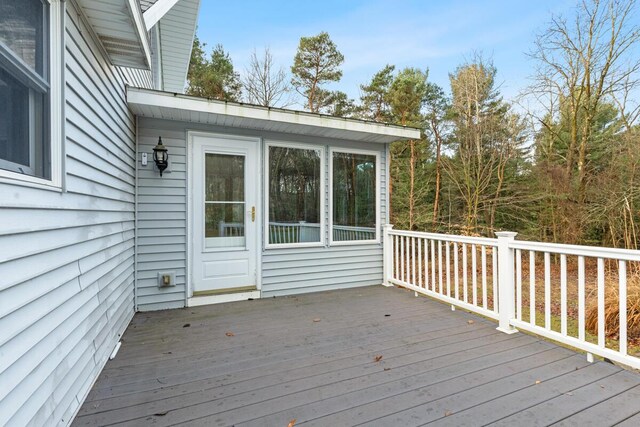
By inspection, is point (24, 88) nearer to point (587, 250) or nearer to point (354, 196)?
point (587, 250)

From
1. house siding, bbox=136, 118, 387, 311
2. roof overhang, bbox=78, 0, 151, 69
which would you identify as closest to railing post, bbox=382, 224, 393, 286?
house siding, bbox=136, 118, 387, 311

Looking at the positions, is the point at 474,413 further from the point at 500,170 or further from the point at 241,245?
the point at 500,170

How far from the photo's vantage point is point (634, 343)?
379cm

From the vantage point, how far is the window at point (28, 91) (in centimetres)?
130

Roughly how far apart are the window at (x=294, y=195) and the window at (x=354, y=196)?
24cm

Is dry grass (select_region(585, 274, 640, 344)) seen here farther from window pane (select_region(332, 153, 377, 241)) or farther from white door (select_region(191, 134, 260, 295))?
white door (select_region(191, 134, 260, 295))

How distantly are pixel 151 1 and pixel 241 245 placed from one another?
2.96 meters

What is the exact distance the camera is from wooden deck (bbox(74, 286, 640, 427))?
1.80 meters

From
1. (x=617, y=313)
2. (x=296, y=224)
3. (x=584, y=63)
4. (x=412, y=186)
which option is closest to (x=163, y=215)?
(x=296, y=224)

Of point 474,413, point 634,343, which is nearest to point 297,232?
point 474,413

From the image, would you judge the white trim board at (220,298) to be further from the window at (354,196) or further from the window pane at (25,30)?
the window pane at (25,30)

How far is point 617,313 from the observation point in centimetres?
400

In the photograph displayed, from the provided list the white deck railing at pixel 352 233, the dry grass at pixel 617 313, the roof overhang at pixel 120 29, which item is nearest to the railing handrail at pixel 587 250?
the dry grass at pixel 617 313

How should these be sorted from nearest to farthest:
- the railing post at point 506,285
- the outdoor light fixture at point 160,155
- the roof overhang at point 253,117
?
the railing post at point 506,285
the roof overhang at point 253,117
the outdoor light fixture at point 160,155
